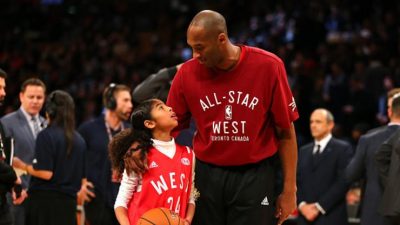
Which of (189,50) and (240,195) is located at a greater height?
(189,50)

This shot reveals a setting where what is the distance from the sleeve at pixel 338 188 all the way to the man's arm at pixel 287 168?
3.66 m

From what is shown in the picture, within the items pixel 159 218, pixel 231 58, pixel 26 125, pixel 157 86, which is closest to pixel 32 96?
pixel 26 125

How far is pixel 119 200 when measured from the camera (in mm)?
4520

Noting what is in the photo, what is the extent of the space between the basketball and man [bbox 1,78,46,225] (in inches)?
131

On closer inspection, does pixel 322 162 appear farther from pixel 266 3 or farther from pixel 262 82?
pixel 266 3

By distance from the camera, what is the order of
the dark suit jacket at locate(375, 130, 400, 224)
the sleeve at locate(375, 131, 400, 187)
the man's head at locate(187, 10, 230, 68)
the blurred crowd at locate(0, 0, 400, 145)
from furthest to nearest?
the blurred crowd at locate(0, 0, 400, 145)
the sleeve at locate(375, 131, 400, 187)
the dark suit jacket at locate(375, 130, 400, 224)
the man's head at locate(187, 10, 230, 68)

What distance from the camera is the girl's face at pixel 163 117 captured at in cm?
445

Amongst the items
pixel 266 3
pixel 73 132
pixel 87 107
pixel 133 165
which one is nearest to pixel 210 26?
pixel 133 165

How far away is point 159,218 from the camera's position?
167 inches

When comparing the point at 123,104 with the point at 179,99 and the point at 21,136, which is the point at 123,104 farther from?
the point at 179,99

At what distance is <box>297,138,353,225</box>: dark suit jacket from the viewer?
7914 millimetres

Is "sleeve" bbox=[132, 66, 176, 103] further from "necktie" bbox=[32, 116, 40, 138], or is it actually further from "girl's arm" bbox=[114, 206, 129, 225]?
"girl's arm" bbox=[114, 206, 129, 225]

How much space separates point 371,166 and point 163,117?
10.4 ft

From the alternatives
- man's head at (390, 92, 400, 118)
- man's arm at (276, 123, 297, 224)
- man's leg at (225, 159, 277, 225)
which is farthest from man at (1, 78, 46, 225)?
man's arm at (276, 123, 297, 224)
